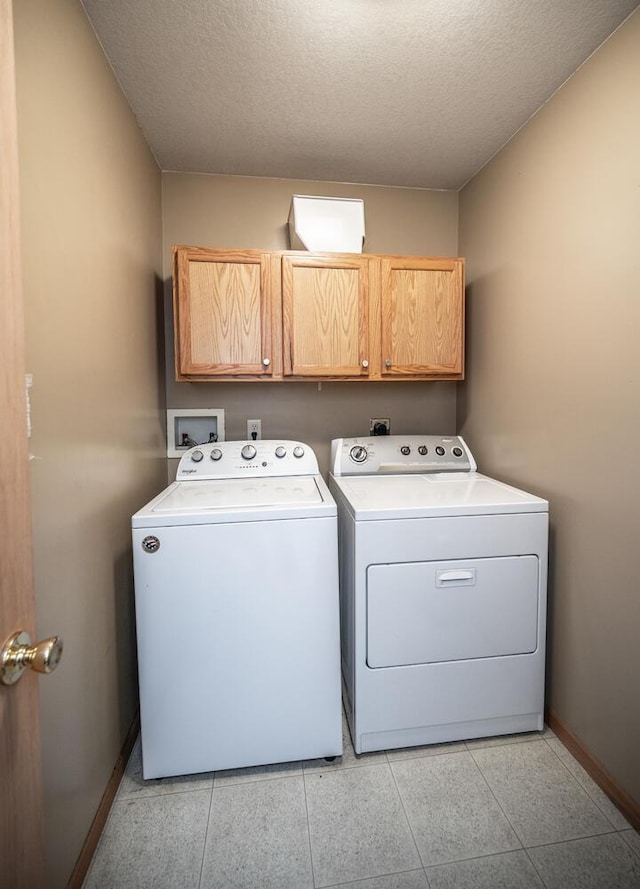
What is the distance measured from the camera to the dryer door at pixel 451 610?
1472 millimetres

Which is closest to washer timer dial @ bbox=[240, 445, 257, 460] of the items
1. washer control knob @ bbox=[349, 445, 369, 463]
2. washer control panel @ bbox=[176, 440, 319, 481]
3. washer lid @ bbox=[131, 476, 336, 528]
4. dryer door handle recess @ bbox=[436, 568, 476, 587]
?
washer control panel @ bbox=[176, 440, 319, 481]

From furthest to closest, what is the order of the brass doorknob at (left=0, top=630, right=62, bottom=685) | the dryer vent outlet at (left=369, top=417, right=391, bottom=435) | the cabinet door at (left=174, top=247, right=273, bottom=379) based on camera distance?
the dryer vent outlet at (left=369, top=417, right=391, bottom=435) < the cabinet door at (left=174, top=247, right=273, bottom=379) < the brass doorknob at (left=0, top=630, right=62, bottom=685)

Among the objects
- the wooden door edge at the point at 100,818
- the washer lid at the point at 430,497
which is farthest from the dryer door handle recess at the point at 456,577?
the wooden door edge at the point at 100,818

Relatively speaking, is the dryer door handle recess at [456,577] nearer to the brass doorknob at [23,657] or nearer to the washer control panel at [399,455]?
the washer control panel at [399,455]

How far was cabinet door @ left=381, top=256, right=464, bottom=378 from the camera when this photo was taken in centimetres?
195

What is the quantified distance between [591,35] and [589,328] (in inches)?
35.4

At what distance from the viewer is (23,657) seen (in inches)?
23.6

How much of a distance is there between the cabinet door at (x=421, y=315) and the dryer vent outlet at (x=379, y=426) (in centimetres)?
39

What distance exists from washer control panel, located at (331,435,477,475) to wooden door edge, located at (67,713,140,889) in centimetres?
137

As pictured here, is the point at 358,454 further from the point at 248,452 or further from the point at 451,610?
the point at 451,610

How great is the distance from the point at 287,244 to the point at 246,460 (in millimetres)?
1164

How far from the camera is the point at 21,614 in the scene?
0.64 meters

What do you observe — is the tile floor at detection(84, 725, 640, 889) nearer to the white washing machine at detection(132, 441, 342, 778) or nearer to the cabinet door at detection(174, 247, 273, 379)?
the white washing machine at detection(132, 441, 342, 778)

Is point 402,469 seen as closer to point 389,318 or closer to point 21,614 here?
point 389,318
